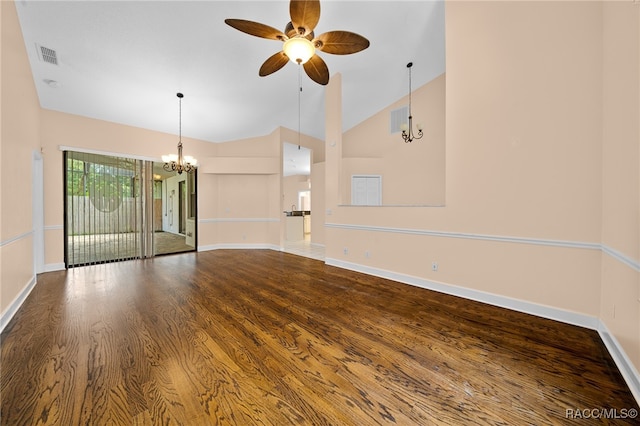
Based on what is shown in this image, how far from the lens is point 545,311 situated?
2594 mm

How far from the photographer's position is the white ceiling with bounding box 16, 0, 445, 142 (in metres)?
3.05

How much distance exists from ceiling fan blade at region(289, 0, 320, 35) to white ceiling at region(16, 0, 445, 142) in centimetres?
138

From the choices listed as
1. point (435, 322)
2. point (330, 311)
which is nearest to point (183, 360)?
point (330, 311)

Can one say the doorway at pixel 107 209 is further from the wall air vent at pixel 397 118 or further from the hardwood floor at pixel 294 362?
the wall air vent at pixel 397 118

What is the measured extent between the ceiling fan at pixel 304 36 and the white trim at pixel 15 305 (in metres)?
3.65

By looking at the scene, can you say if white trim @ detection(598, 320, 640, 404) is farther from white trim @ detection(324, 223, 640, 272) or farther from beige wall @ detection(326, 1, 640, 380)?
white trim @ detection(324, 223, 640, 272)

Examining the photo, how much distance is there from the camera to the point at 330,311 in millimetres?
2738

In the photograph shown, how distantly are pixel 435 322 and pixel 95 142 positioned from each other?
273 inches

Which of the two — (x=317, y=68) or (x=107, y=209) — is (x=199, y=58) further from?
(x=107, y=209)

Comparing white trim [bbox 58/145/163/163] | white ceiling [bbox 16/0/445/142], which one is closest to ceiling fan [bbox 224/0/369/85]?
white ceiling [bbox 16/0/445/142]

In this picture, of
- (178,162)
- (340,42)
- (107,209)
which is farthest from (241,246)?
(340,42)

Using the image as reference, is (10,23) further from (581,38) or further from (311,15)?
(581,38)

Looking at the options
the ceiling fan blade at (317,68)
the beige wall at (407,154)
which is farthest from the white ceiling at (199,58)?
the ceiling fan blade at (317,68)

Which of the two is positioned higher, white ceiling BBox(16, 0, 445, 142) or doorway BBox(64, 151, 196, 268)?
white ceiling BBox(16, 0, 445, 142)
